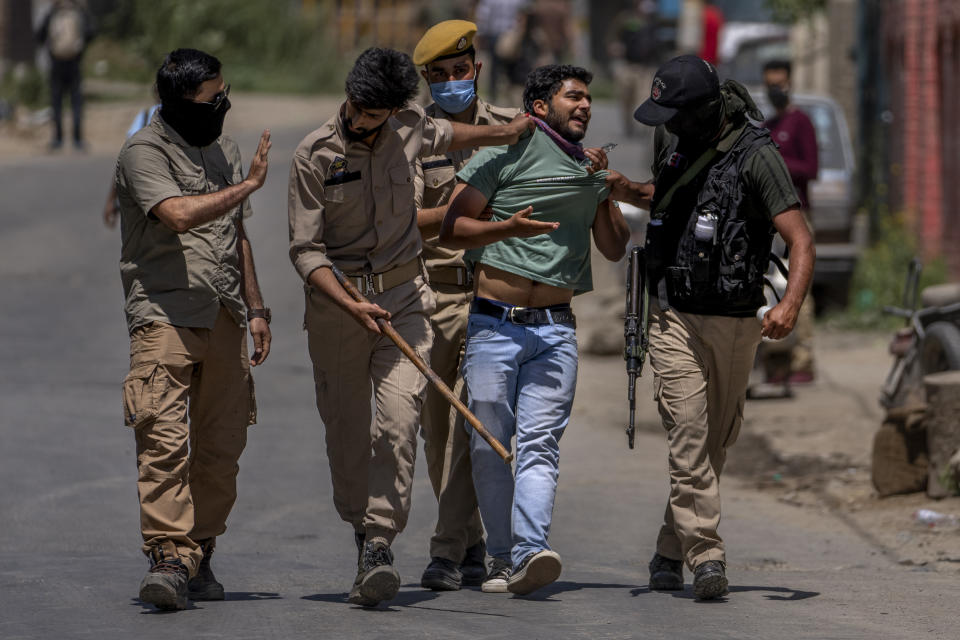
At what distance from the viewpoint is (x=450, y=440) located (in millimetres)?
6738

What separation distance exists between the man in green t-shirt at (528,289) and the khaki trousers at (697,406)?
14.2 inches

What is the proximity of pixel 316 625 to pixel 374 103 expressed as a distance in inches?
70.2

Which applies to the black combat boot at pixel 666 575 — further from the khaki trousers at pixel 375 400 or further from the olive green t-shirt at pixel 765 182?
the olive green t-shirt at pixel 765 182

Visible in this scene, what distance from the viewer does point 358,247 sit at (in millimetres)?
6125

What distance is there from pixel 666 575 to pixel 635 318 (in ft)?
3.23

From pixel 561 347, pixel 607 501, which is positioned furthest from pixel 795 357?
pixel 561 347

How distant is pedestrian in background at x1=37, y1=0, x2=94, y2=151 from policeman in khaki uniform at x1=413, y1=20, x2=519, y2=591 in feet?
52.1

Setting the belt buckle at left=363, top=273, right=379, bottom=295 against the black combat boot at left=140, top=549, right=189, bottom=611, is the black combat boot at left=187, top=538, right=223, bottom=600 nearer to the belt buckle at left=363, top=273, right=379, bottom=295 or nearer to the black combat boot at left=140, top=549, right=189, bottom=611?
the black combat boot at left=140, top=549, right=189, bottom=611

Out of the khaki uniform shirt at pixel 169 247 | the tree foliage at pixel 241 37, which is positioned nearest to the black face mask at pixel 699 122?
the khaki uniform shirt at pixel 169 247

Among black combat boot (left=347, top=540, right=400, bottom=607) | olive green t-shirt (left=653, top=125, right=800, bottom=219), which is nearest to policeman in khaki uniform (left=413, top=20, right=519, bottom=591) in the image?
black combat boot (left=347, top=540, right=400, bottom=607)

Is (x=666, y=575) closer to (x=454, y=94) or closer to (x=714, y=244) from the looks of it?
(x=714, y=244)

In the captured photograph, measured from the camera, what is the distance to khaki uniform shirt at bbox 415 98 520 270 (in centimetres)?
675

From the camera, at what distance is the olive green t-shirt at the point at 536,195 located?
626cm

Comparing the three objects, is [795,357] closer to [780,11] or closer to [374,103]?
[374,103]
